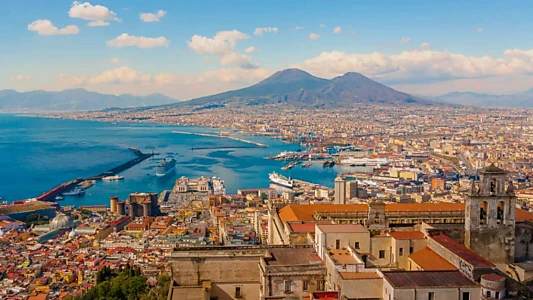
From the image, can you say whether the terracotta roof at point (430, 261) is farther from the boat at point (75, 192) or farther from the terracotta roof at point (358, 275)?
the boat at point (75, 192)

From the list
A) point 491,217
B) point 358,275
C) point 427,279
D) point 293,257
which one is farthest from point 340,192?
point 427,279

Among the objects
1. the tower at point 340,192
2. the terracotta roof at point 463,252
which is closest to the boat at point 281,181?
the tower at point 340,192

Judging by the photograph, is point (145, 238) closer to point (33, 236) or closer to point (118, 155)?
point (33, 236)

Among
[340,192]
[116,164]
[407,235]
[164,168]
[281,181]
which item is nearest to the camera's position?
[407,235]

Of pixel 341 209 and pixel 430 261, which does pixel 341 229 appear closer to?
pixel 430 261

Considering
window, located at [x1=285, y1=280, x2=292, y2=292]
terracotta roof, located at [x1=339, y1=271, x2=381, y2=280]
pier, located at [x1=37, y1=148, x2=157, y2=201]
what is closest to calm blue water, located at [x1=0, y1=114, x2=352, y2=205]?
pier, located at [x1=37, y1=148, x2=157, y2=201]
